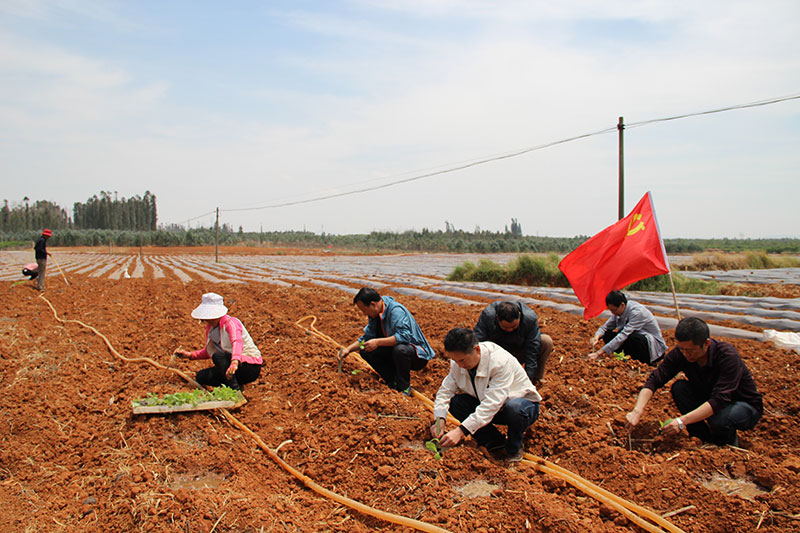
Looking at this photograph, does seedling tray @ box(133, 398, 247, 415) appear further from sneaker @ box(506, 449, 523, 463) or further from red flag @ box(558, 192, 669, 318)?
red flag @ box(558, 192, 669, 318)

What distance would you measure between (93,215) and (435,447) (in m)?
93.2

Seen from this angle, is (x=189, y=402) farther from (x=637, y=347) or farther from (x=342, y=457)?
(x=637, y=347)

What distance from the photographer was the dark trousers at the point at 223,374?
193 inches

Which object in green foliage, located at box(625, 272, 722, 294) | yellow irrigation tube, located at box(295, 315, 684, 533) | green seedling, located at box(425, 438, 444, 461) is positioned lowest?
yellow irrigation tube, located at box(295, 315, 684, 533)

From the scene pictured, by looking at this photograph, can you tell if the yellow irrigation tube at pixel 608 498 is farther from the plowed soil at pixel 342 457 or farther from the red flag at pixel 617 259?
the red flag at pixel 617 259

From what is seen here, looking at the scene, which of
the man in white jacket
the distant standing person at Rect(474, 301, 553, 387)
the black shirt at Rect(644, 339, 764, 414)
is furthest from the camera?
the distant standing person at Rect(474, 301, 553, 387)

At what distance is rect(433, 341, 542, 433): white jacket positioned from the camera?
3.54m

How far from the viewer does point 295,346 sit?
6.75 m

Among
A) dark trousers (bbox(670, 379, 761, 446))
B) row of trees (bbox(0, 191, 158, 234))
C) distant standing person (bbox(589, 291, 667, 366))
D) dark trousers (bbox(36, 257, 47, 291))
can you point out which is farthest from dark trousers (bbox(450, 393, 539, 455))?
row of trees (bbox(0, 191, 158, 234))

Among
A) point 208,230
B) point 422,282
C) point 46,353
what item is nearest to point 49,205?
point 208,230

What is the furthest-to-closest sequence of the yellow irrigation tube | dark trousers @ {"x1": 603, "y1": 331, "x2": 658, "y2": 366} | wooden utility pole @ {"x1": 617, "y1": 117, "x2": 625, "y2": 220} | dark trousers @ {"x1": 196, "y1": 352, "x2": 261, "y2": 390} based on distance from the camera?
wooden utility pole @ {"x1": 617, "y1": 117, "x2": 625, "y2": 220}
dark trousers @ {"x1": 603, "y1": 331, "x2": 658, "y2": 366}
dark trousers @ {"x1": 196, "y1": 352, "x2": 261, "y2": 390}
the yellow irrigation tube

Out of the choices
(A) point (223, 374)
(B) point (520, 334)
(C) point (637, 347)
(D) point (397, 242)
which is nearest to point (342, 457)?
(A) point (223, 374)

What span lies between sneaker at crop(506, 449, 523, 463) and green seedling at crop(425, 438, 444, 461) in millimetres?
475

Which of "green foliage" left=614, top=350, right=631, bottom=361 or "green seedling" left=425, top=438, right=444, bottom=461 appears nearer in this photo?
"green seedling" left=425, top=438, right=444, bottom=461
